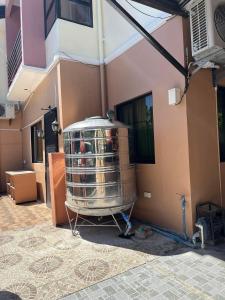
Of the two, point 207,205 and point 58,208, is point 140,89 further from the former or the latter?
point 58,208

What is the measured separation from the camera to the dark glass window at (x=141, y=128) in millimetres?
5488

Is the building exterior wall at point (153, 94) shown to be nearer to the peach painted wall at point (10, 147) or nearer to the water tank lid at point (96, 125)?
the water tank lid at point (96, 125)

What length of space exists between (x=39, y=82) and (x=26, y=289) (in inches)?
252

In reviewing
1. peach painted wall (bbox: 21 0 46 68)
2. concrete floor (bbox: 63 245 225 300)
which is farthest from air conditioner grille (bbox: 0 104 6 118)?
concrete floor (bbox: 63 245 225 300)

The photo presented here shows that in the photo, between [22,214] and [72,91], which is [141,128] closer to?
[72,91]

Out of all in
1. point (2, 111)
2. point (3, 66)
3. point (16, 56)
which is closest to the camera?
point (16, 56)

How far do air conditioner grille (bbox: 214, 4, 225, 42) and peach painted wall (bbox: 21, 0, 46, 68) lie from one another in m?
4.96

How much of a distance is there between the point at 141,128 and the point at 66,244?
A: 3.01 meters

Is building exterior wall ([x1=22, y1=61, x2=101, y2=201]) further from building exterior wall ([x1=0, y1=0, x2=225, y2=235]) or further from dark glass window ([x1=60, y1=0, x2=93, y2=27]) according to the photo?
dark glass window ([x1=60, y1=0, x2=93, y2=27])

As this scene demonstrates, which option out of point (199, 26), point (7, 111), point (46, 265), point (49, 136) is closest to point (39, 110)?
point (49, 136)

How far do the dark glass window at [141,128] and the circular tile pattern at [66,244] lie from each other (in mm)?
2015

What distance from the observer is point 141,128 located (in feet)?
19.0

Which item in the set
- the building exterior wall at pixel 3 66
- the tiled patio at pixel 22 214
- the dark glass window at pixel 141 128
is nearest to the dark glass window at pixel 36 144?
the tiled patio at pixel 22 214

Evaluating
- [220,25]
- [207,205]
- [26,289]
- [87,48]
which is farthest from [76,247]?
[87,48]
